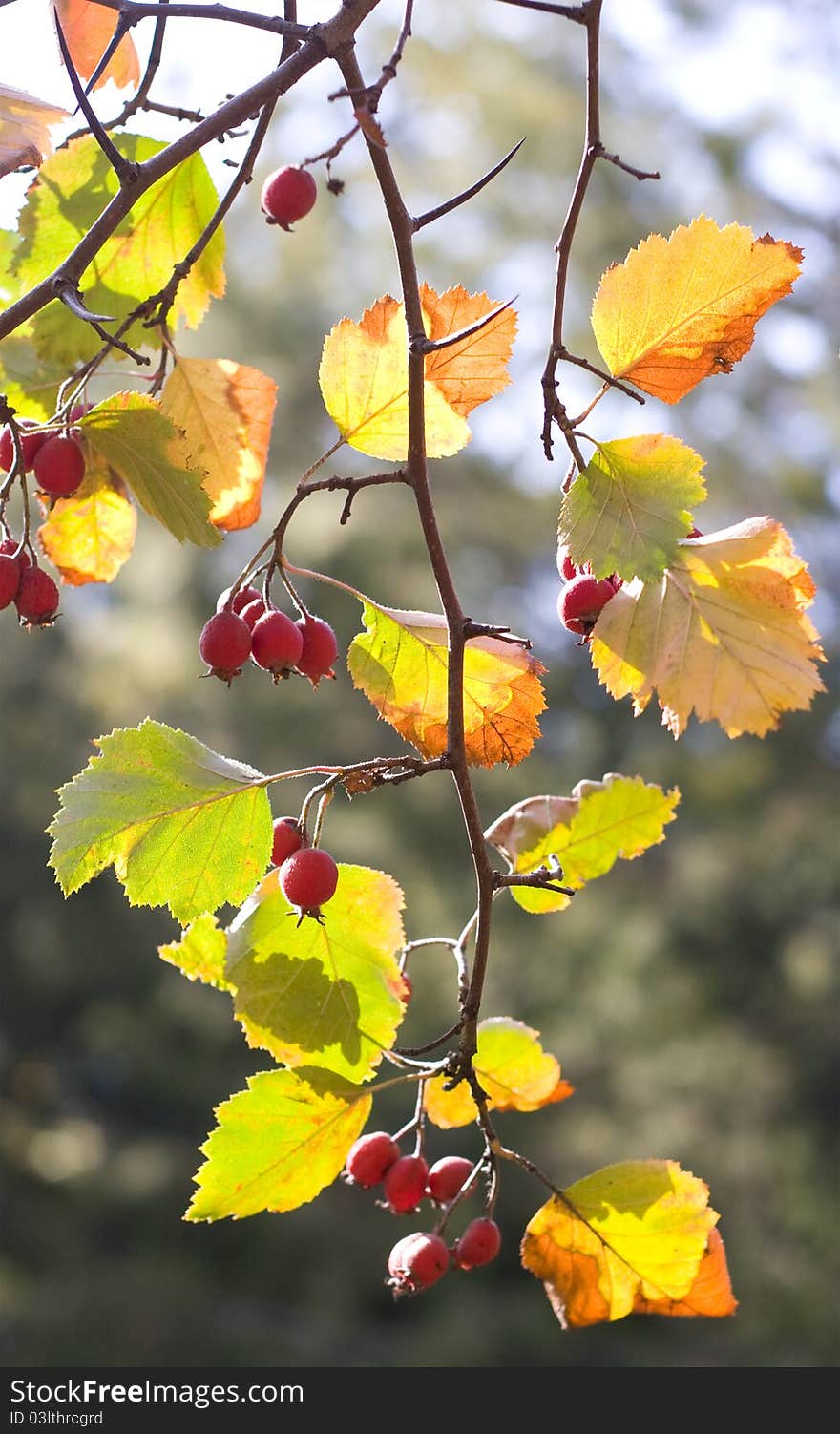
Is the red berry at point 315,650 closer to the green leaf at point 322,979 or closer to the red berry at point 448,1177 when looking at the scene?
the green leaf at point 322,979

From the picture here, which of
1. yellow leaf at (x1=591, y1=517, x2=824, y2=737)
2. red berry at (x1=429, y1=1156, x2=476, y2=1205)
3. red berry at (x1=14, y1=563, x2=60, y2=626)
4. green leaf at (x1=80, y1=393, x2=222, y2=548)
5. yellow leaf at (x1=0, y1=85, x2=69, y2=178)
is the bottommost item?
red berry at (x1=429, y1=1156, x2=476, y2=1205)

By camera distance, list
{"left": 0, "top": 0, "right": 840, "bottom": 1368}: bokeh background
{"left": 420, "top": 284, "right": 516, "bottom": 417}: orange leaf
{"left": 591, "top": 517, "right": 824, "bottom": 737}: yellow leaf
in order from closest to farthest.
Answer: {"left": 591, "top": 517, "right": 824, "bottom": 737}: yellow leaf
{"left": 420, "top": 284, "right": 516, "bottom": 417}: orange leaf
{"left": 0, "top": 0, "right": 840, "bottom": 1368}: bokeh background

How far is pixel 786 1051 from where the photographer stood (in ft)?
18.5

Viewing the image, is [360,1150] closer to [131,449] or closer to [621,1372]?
[131,449]

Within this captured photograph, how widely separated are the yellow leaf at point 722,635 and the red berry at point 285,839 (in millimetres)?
138

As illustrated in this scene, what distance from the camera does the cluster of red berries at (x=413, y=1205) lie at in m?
0.53

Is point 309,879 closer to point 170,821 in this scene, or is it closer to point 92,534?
point 170,821

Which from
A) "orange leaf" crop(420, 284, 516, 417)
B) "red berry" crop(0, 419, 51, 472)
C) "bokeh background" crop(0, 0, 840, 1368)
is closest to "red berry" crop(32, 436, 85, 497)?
"red berry" crop(0, 419, 51, 472)

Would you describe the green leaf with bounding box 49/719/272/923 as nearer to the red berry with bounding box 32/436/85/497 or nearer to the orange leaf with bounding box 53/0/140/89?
the red berry with bounding box 32/436/85/497

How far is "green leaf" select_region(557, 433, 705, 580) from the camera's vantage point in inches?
16.2

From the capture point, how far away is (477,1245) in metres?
0.54

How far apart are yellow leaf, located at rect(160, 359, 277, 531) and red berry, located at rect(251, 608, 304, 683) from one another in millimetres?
81

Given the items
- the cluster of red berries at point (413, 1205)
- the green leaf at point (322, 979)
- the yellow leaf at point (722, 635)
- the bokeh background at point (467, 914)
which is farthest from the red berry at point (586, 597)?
the bokeh background at point (467, 914)

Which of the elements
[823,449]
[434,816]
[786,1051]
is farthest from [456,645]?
[823,449]
